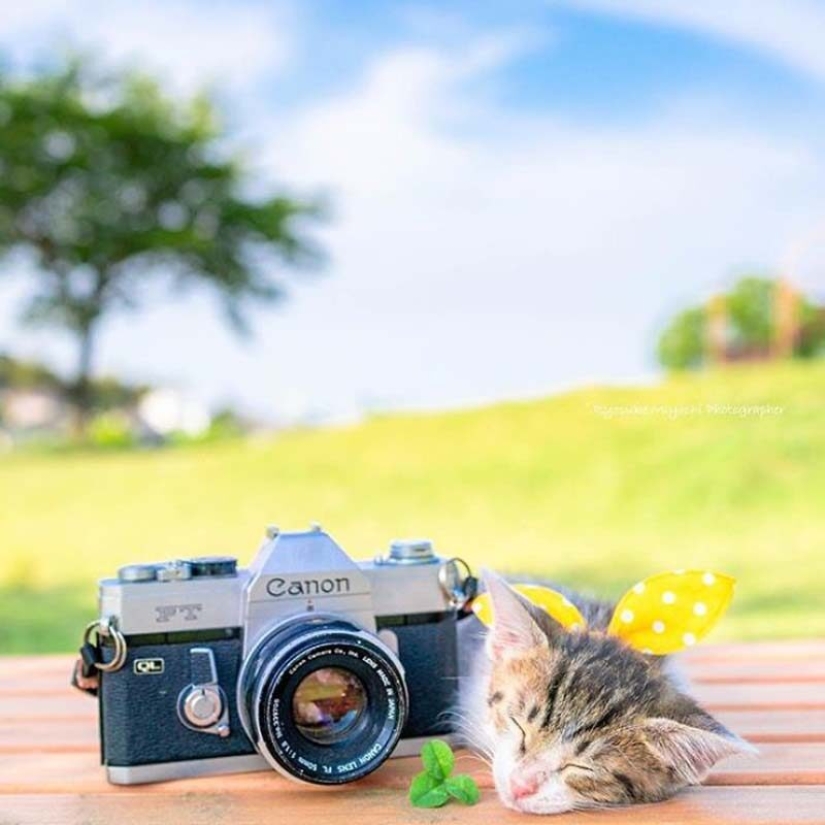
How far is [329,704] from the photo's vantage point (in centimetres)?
120

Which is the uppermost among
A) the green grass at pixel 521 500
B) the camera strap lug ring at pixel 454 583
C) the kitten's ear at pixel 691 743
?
the camera strap lug ring at pixel 454 583

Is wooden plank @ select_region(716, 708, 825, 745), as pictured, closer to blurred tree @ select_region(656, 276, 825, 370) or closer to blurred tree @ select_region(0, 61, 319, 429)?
blurred tree @ select_region(656, 276, 825, 370)

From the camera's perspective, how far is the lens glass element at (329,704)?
1.19 m

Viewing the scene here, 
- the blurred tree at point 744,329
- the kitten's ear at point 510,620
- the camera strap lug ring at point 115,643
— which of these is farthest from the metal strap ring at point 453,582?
the blurred tree at point 744,329

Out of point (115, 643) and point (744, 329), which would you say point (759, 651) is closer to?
point (115, 643)

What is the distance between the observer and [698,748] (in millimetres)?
1061

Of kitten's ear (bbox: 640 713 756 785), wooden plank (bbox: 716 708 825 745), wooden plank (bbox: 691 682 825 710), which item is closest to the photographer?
kitten's ear (bbox: 640 713 756 785)

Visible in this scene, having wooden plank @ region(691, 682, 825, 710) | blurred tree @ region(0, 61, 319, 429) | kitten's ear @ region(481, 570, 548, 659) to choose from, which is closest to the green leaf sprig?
kitten's ear @ region(481, 570, 548, 659)

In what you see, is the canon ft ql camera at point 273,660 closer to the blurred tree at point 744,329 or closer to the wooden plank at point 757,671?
the wooden plank at point 757,671

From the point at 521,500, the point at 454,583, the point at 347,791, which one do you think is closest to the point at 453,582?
the point at 454,583

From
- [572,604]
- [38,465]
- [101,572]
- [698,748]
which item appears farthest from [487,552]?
[38,465]

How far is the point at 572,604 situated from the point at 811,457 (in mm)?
4647

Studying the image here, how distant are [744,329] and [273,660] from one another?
1051 cm

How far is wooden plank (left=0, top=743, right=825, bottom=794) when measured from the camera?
123 centimetres
